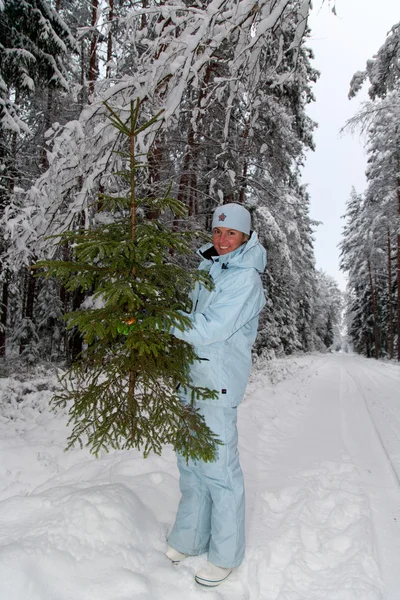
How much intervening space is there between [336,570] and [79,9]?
1708cm

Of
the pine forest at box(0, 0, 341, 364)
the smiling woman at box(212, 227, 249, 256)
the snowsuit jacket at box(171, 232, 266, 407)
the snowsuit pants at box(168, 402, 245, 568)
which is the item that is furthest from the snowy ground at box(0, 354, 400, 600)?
the smiling woman at box(212, 227, 249, 256)

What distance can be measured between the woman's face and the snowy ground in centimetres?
213

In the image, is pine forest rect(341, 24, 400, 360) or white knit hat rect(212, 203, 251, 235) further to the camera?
pine forest rect(341, 24, 400, 360)

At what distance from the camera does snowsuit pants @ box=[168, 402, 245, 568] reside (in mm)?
2477

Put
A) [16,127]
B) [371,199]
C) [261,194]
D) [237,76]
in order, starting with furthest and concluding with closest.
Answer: [371,199] → [261,194] → [16,127] → [237,76]

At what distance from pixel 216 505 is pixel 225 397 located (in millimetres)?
773

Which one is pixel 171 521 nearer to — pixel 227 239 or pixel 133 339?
pixel 133 339

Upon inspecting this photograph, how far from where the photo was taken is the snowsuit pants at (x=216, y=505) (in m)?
2.48

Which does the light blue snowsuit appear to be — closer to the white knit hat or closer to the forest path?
the white knit hat

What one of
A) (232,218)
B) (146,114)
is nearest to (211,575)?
(232,218)

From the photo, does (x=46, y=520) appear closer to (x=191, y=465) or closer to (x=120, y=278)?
(x=191, y=465)

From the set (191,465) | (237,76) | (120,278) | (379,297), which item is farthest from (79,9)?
(379,297)

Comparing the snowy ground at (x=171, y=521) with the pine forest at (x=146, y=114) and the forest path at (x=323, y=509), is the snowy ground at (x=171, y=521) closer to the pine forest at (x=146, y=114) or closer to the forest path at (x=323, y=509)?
the forest path at (x=323, y=509)

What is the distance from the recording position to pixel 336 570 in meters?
2.56
